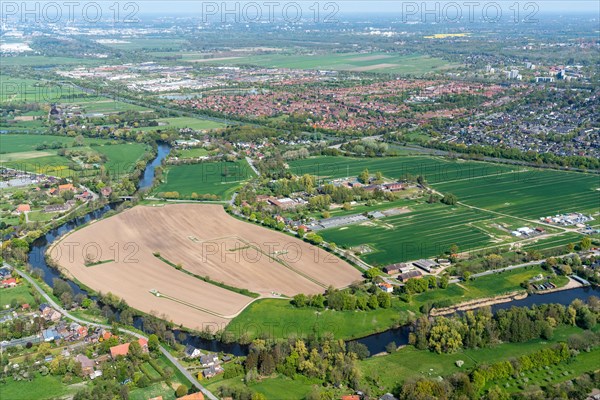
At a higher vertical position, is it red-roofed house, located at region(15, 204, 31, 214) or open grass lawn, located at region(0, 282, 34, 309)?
red-roofed house, located at region(15, 204, 31, 214)

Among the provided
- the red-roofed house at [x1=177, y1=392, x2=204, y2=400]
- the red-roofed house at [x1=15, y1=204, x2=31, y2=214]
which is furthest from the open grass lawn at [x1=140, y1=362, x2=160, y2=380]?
the red-roofed house at [x1=15, y1=204, x2=31, y2=214]

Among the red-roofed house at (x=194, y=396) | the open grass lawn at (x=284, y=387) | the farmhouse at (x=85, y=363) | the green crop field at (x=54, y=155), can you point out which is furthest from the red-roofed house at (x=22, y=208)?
the open grass lawn at (x=284, y=387)

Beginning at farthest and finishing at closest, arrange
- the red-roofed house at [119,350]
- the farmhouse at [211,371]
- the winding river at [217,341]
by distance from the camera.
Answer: the winding river at [217,341], the red-roofed house at [119,350], the farmhouse at [211,371]

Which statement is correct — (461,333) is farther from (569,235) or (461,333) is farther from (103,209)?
(103,209)

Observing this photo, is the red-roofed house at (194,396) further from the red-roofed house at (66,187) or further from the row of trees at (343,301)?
the red-roofed house at (66,187)

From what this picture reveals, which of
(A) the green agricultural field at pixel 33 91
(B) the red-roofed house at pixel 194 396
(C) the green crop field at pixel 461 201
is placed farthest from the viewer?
(A) the green agricultural field at pixel 33 91

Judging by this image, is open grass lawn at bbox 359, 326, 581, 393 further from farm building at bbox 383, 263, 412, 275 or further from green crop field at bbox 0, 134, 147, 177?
green crop field at bbox 0, 134, 147, 177
